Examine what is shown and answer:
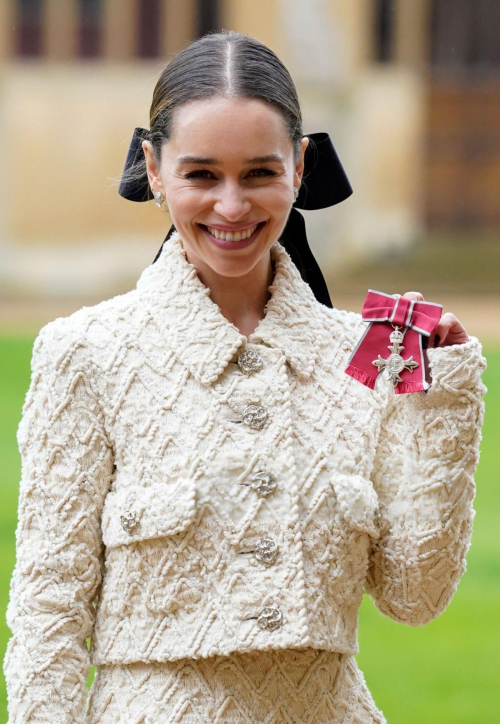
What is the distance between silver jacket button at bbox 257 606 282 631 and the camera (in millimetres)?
2004

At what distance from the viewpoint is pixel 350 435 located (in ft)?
7.04

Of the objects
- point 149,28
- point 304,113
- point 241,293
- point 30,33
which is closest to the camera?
point 241,293

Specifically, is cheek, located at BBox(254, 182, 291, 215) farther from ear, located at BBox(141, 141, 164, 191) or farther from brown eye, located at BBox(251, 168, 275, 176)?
ear, located at BBox(141, 141, 164, 191)

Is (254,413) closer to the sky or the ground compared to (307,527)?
closer to the sky

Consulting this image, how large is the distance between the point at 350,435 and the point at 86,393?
17.6 inches

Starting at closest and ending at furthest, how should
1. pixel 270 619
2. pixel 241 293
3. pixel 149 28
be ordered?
pixel 270 619
pixel 241 293
pixel 149 28

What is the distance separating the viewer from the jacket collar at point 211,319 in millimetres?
2141

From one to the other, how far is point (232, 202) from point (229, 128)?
12 cm

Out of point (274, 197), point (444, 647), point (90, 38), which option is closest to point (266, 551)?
point (274, 197)

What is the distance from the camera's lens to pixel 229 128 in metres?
2.04

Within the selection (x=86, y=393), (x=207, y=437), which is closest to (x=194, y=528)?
(x=207, y=437)

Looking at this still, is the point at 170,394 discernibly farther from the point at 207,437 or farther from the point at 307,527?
the point at 307,527

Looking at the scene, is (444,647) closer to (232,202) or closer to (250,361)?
(250,361)

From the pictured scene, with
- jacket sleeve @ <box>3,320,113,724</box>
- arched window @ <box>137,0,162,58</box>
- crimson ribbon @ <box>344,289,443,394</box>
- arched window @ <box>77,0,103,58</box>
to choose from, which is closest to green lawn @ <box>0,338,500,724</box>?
jacket sleeve @ <box>3,320,113,724</box>
